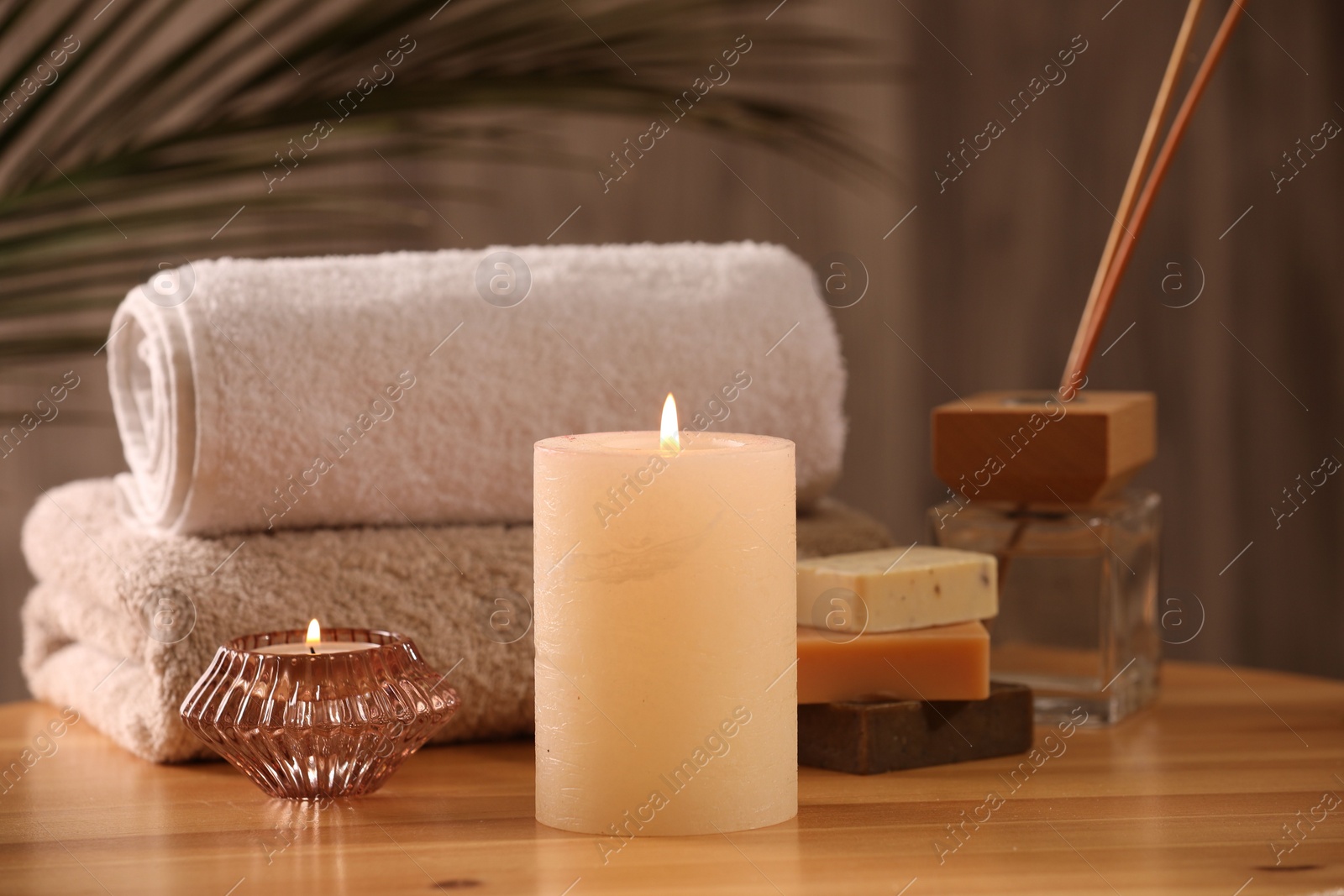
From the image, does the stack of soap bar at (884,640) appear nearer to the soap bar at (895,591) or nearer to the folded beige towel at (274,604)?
the soap bar at (895,591)

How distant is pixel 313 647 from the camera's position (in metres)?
0.61

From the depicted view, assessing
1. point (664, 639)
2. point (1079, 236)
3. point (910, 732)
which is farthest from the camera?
point (1079, 236)

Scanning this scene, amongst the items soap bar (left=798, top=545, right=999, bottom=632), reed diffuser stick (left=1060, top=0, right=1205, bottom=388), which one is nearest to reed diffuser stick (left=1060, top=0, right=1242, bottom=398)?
reed diffuser stick (left=1060, top=0, right=1205, bottom=388)

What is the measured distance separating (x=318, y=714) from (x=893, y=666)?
0.79 feet

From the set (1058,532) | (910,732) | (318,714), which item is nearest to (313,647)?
(318,714)

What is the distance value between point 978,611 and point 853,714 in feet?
0.28

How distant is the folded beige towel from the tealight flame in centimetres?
17

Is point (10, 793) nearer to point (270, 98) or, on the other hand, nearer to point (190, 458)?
point (190, 458)

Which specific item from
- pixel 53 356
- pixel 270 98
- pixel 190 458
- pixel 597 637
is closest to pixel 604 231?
pixel 270 98

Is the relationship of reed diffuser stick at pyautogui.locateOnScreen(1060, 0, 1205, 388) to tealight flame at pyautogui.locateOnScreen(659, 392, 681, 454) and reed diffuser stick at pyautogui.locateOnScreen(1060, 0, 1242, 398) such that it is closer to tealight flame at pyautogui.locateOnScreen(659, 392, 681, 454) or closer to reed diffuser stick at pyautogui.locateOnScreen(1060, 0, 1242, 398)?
reed diffuser stick at pyautogui.locateOnScreen(1060, 0, 1242, 398)

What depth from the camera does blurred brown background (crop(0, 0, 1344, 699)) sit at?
1.14m

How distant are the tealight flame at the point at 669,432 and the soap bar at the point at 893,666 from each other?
0.13 m

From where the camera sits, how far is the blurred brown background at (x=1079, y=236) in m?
1.14

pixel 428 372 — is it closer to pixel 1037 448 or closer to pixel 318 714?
pixel 318 714
